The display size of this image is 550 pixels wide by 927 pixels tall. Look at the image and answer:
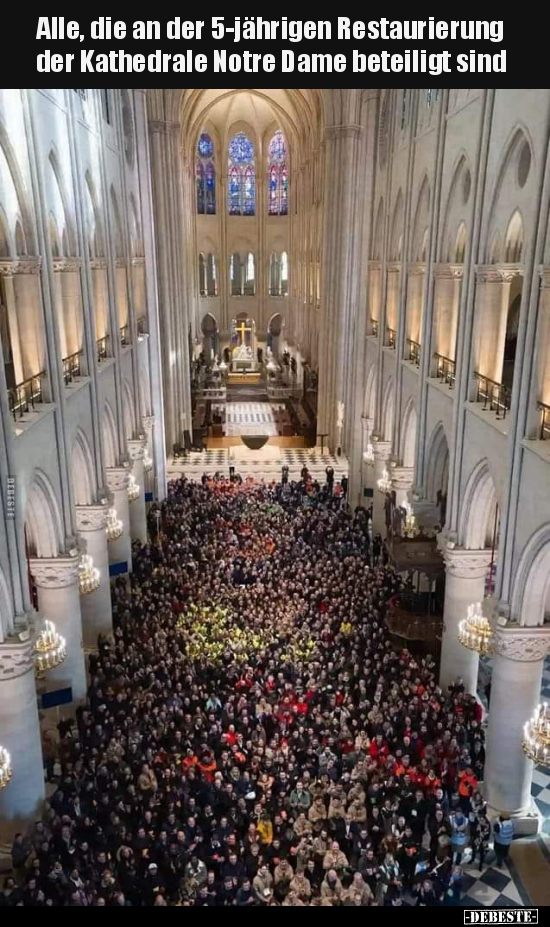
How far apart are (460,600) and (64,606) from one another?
27.7 feet

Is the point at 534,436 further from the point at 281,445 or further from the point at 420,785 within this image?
the point at 281,445

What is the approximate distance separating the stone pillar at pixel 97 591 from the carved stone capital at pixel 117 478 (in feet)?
8.94

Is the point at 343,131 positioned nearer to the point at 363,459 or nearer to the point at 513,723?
the point at 363,459

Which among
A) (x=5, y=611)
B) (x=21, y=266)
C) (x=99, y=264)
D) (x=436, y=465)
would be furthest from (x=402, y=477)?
(x=5, y=611)

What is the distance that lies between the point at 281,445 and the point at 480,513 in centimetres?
2372

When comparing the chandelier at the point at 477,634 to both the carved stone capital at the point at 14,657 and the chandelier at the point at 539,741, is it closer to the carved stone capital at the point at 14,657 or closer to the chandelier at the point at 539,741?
the chandelier at the point at 539,741

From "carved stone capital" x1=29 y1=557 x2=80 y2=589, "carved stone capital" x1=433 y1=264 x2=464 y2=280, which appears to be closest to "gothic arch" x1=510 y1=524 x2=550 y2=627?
"carved stone capital" x1=433 y1=264 x2=464 y2=280

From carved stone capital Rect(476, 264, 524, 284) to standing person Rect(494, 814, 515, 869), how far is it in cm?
985

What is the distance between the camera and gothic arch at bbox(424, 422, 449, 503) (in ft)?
63.3

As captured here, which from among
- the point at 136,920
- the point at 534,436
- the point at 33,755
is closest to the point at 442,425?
the point at 534,436

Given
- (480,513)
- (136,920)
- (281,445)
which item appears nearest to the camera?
(136,920)

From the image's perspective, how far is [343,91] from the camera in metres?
33.0

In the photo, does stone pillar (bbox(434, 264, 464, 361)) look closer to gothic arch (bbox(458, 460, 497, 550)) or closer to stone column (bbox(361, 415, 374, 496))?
gothic arch (bbox(458, 460, 497, 550))

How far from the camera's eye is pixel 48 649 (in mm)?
13430
